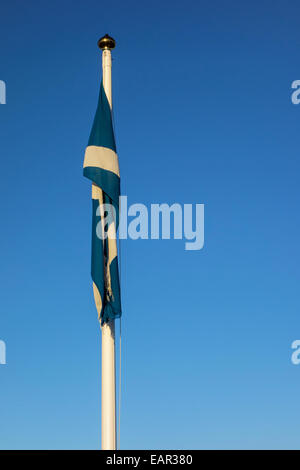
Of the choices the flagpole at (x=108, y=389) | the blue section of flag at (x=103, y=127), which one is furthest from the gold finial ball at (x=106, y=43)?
the flagpole at (x=108, y=389)

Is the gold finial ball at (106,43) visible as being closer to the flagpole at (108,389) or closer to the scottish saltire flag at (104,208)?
the scottish saltire flag at (104,208)

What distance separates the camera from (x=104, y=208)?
2128cm

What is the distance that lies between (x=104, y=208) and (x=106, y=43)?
470 cm

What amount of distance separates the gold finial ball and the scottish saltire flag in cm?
126

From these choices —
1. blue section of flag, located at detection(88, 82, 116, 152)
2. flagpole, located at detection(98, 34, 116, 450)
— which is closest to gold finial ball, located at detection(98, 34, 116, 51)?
blue section of flag, located at detection(88, 82, 116, 152)

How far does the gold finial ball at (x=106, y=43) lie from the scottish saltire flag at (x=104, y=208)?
1259mm

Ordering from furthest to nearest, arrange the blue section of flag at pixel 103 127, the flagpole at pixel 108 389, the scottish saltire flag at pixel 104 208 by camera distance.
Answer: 1. the blue section of flag at pixel 103 127
2. the scottish saltire flag at pixel 104 208
3. the flagpole at pixel 108 389

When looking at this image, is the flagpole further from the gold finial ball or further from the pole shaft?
the gold finial ball

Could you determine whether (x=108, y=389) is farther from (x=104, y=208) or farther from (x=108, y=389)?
(x=104, y=208)

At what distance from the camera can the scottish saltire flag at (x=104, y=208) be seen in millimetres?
20625

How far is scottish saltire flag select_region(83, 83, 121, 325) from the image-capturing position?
20625mm

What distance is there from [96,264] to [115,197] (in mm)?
1926
